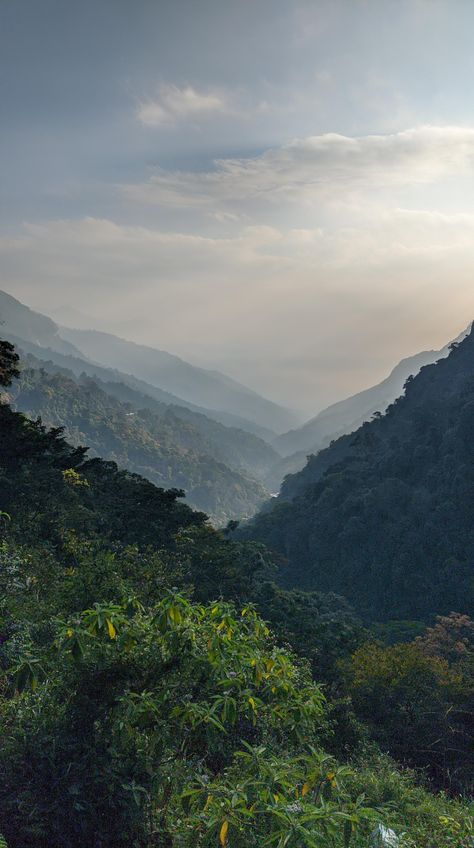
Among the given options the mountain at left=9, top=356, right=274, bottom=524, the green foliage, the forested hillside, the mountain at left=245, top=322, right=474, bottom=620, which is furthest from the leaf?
the mountain at left=9, top=356, right=274, bottom=524

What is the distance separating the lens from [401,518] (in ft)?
221

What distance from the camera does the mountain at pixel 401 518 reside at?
60250 millimetres

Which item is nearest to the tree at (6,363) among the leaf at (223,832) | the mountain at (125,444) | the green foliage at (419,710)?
the green foliage at (419,710)

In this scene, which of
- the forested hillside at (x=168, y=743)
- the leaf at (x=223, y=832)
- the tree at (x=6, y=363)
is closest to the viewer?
the leaf at (x=223, y=832)

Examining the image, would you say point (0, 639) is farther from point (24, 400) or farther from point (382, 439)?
point (24, 400)

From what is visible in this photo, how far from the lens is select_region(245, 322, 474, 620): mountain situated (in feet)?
198

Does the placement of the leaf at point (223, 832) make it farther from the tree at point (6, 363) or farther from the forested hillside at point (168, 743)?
the tree at point (6, 363)

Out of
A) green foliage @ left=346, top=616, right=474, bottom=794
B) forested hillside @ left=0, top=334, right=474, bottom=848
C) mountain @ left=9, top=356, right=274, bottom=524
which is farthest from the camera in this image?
mountain @ left=9, top=356, right=274, bottom=524

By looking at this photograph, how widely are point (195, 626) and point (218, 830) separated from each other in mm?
2318

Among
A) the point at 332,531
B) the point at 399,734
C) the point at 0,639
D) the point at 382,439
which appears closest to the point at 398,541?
the point at 332,531

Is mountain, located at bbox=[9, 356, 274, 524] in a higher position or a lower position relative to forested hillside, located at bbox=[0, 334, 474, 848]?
lower

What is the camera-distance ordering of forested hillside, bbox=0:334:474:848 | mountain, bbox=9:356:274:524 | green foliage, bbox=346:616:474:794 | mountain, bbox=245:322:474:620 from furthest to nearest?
mountain, bbox=9:356:274:524, mountain, bbox=245:322:474:620, green foliage, bbox=346:616:474:794, forested hillside, bbox=0:334:474:848

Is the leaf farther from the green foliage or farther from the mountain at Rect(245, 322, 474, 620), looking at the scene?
the mountain at Rect(245, 322, 474, 620)

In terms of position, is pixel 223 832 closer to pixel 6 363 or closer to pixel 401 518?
pixel 6 363
